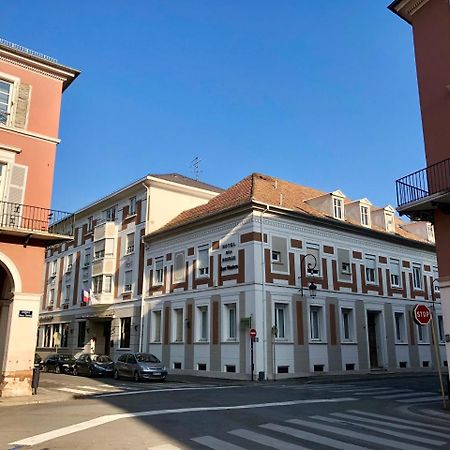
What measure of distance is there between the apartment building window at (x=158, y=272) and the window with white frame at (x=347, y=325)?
1205 centimetres

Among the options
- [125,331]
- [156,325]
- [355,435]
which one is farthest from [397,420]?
[125,331]

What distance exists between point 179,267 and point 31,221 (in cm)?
1419

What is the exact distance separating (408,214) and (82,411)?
11.0 metres

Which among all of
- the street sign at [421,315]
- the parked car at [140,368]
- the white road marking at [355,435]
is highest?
the street sign at [421,315]

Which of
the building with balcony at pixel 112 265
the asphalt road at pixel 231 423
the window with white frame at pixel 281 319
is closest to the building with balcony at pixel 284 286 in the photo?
the window with white frame at pixel 281 319

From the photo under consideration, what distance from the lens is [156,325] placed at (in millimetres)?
33344

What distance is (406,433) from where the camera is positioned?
1005 centimetres

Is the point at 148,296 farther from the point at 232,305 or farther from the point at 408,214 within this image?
the point at 408,214

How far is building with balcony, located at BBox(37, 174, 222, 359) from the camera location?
35469 millimetres

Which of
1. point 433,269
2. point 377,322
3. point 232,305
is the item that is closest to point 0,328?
point 232,305

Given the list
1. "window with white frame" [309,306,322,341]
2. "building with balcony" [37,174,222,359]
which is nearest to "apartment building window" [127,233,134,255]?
"building with balcony" [37,174,222,359]

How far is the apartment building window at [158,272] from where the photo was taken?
109ft

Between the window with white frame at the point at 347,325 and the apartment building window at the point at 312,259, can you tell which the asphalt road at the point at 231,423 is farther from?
the window with white frame at the point at 347,325

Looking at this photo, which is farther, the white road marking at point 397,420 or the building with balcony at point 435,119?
the building with balcony at point 435,119
